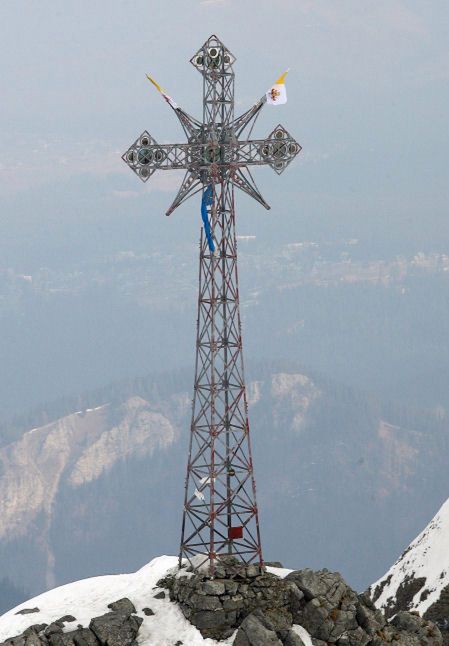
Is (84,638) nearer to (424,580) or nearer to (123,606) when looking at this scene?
(123,606)

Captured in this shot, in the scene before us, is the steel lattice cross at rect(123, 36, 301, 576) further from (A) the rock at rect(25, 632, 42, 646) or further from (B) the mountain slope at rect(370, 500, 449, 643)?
(B) the mountain slope at rect(370, 500, 449, 643)

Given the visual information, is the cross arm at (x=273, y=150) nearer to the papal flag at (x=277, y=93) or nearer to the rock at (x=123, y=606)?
the papal flag at (x=277, y=93)

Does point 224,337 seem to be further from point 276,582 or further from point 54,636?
point 54,636

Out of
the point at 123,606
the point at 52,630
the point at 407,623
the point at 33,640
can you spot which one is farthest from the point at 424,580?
the point at 33,640

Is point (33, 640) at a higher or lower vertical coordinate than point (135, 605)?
lower

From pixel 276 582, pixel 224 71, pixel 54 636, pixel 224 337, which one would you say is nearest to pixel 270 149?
pixel 224 71

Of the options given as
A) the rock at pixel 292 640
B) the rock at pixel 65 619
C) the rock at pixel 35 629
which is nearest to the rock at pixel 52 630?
the rock at pixel 35 629

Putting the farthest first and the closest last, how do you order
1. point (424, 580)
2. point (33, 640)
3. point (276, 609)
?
point (424, 580), point (276, 609), point (33, 640)
